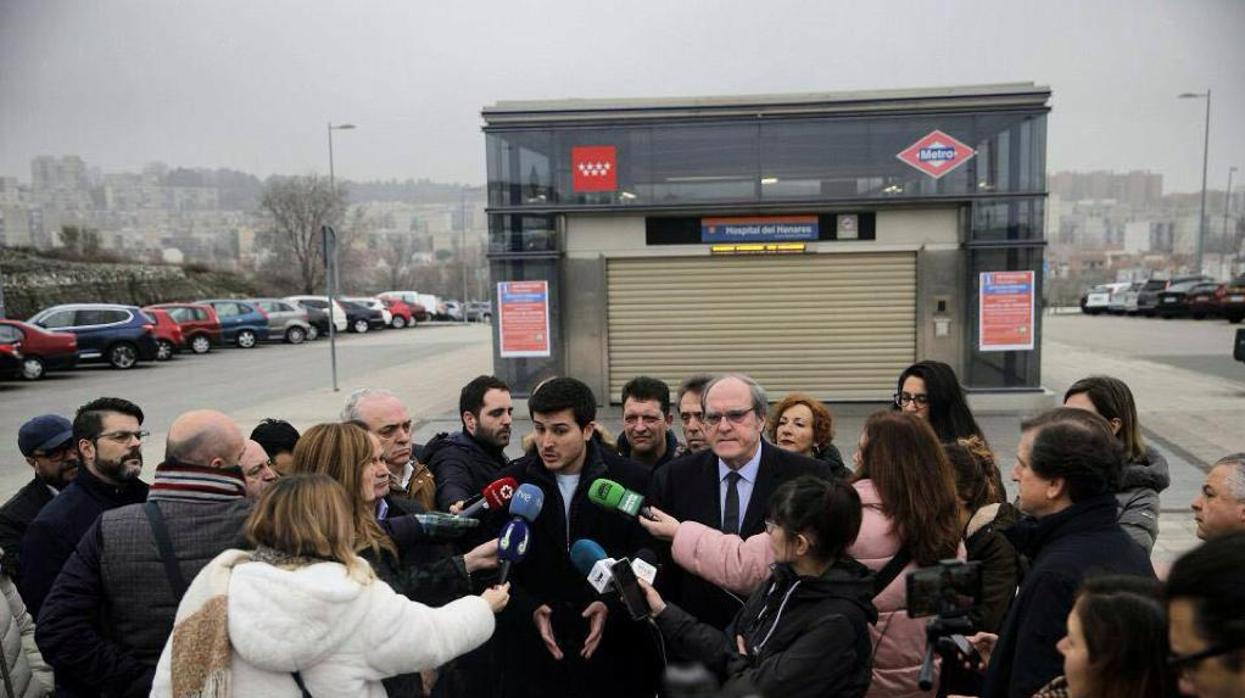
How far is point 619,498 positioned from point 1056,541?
4.89 ft

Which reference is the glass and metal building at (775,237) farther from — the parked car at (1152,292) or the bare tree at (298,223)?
the bare tree at (298,223)

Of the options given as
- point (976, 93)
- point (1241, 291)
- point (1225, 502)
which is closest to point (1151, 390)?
point (976, 93)

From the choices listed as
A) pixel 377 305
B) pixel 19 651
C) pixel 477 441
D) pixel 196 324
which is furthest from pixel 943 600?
pixel 377 305

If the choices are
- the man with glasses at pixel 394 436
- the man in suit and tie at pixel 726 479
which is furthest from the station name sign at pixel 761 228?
the man in suit and tie at pixel 726 479

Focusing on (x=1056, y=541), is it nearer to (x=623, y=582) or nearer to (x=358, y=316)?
(x=623, y=582)

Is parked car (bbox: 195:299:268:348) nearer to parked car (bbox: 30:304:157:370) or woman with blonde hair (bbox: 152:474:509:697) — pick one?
parked car (bbox: 30:304:157:370)

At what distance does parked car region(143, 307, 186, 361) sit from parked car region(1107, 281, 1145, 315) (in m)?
42.0

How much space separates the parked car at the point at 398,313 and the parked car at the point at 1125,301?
36.6m

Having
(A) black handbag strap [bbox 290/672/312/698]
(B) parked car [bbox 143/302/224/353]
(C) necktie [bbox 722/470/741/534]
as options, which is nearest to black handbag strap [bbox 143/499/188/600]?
(A) black handbag strap [bbox 290/672/312/698]

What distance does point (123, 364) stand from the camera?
23406mm

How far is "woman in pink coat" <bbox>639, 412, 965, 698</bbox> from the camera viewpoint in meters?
2.97

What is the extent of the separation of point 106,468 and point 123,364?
22828 mm

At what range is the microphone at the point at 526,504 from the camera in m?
3.24

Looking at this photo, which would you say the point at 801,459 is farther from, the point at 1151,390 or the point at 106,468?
the point at 1151,390
